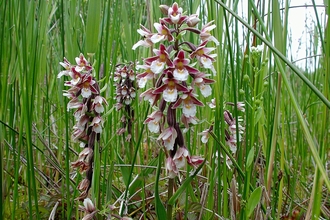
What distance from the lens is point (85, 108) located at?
119 centimetres

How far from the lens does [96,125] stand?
1.17 metres

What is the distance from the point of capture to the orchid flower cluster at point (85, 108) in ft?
3.82

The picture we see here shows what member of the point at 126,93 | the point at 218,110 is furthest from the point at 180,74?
the point at 126,93

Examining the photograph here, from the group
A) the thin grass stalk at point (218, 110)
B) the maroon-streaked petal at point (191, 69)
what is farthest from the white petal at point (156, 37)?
the thin grass stalk at point (218, 110)

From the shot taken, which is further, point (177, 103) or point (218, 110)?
point (218, 110)

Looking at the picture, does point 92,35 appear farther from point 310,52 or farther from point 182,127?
point 310,52

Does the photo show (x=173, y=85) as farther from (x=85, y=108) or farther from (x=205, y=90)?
(x=85, y=108)

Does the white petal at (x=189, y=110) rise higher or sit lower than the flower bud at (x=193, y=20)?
lower

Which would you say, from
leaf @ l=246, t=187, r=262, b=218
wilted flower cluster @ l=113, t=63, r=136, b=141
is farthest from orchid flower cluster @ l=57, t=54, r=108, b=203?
wilted flower cluster @ l=113, t=63, r=136, b=141

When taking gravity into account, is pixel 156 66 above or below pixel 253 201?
above

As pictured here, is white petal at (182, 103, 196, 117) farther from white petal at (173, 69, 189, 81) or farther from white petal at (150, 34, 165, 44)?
white petal at (150, 34, 165, 44)

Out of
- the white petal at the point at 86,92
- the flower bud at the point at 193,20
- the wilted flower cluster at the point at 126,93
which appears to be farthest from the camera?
the wilted flower cluster at the point at 126,93

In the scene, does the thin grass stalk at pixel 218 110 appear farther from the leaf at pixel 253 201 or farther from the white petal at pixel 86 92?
the white petal at pixel 86 92

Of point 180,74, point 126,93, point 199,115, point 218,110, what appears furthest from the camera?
point 126,93
